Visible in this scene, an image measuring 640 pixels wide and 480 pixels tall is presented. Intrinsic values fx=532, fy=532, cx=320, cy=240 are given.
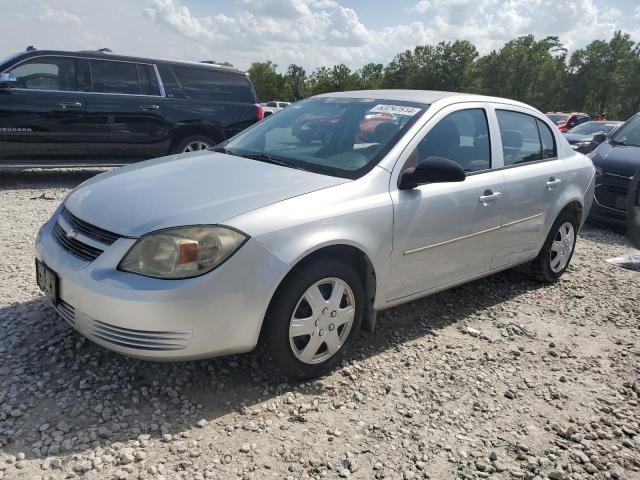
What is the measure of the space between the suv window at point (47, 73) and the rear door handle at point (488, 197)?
21.3 feet

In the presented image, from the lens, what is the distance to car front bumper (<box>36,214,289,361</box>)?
2432 mm

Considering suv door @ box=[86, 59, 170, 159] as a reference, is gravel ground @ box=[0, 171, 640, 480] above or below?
below

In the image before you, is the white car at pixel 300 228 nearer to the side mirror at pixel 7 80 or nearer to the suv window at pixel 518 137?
the suv window at pixel 518 137

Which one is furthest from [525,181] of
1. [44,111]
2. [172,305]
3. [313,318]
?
[44,111]

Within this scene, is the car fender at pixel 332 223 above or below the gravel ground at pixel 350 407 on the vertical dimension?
above

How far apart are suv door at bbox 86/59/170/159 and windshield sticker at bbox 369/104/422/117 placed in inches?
219

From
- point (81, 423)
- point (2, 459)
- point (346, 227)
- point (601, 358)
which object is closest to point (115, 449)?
point (81, 423)

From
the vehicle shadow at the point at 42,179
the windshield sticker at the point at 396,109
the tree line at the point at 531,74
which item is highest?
the tree line at the point at 531,74

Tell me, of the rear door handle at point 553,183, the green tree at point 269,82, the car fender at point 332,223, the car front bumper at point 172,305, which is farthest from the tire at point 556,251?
the green tree at point 269,82

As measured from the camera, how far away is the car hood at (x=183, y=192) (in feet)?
8.54

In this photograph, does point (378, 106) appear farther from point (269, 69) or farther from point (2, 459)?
point (269, 69)

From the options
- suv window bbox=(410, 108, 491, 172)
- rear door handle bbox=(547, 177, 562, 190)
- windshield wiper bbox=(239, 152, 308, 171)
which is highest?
suv window bbox=(410, 108, 491, 172)

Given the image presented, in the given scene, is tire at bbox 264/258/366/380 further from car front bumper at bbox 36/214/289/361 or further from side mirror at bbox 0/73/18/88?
side mirror at bbox 0/73/18/88

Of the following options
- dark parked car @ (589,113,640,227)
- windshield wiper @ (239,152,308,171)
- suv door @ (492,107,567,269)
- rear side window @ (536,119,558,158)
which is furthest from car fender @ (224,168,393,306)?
dark parked car @ (589,113,640,227)
